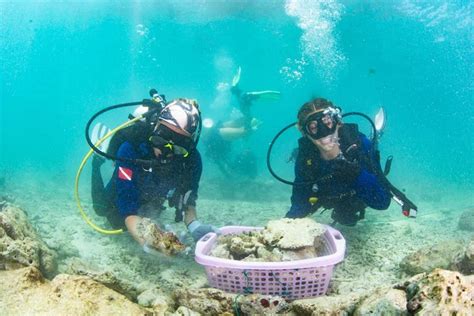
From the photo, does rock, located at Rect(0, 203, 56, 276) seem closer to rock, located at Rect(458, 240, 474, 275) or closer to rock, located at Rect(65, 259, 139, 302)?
rock, located at Rect(65, 259, 139, 302)

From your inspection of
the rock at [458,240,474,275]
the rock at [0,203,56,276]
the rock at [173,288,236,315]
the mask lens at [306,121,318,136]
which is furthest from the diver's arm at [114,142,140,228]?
the rock at [458,240,474,275]

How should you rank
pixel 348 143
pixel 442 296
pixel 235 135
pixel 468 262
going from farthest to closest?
pixel 235 135, pixel 348 143, pixel 468 262, pixel 442 296

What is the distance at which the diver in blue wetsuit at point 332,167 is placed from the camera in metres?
4.37

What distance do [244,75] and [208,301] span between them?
79632 mm

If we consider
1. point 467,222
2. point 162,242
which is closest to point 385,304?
point 162,242

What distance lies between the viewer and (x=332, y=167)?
463cm

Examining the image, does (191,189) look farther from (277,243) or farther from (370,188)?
(370,188)

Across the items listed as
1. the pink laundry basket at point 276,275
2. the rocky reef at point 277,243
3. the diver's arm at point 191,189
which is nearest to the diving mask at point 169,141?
the diver's arm at point 191,189

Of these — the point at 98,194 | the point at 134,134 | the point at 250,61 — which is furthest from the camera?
the point at 250,61

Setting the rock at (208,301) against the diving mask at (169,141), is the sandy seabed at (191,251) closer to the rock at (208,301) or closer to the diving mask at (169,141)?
the rock at (208,301)

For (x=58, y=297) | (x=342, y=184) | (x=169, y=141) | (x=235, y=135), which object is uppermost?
(x=235, y=135)

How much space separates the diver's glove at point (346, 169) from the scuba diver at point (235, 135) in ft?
30.3

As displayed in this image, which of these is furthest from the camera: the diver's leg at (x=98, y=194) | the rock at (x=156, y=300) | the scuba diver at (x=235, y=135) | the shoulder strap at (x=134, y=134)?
the scuba diver at (x=235, y=135)

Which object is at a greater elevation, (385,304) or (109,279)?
(385,304)
